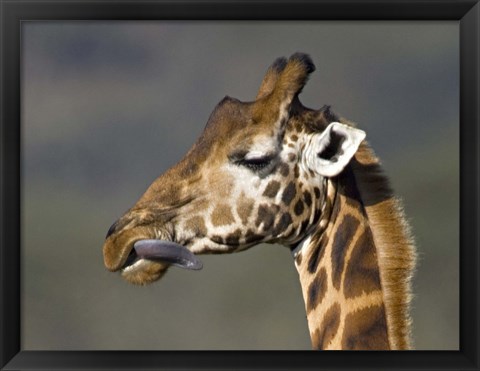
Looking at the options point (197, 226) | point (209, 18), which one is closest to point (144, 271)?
point (197, 226)

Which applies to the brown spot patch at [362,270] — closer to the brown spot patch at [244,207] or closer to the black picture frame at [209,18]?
the brown spot patch at [244,207]

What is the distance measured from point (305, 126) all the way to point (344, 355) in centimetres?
121

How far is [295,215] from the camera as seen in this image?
3.75 m

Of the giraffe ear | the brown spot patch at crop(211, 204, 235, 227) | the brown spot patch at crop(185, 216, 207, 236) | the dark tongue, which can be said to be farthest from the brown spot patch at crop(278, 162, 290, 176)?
the dark tongue

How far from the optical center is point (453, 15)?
4258 mm

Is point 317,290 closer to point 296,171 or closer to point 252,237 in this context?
point 252,237

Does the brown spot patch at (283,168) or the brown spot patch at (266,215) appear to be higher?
the brown spot patch at (283,168)

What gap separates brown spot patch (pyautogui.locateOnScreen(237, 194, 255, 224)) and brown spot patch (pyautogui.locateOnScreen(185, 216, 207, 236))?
0.66 ft

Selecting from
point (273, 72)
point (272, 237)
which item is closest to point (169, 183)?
point (272, 237)

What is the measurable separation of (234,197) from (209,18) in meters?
1.16

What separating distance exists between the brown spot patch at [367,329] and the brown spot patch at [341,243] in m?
0.20

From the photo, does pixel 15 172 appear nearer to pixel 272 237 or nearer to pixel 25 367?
pixel 25 367

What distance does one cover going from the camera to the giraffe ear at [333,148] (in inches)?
136

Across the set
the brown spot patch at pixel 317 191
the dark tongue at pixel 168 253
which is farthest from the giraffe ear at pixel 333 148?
the dark tongue at pixel 168 253
